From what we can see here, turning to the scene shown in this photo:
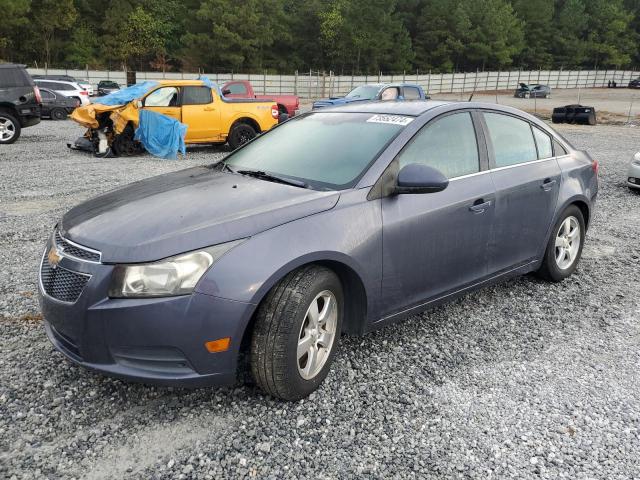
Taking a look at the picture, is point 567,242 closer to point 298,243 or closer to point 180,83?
point 298,243

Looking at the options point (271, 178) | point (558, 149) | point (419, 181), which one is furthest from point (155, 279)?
point (558, 149)

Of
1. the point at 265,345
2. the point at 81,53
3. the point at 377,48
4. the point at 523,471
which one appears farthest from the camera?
the point at 377,48

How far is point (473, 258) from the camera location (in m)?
3.74

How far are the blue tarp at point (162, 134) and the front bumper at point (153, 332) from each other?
32.3 ft

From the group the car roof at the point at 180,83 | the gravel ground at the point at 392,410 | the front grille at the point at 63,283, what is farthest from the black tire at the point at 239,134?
the front grille at the point at 63,283

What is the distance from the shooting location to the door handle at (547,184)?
430 cm

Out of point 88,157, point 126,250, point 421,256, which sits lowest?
point 88,157

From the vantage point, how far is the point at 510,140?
4.24m

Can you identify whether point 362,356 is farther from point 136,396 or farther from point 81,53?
point 81,53

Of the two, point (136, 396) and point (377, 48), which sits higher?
point (377, 48)

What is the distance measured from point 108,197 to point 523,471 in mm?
2688

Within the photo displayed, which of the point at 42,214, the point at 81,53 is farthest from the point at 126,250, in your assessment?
the point at 81,53

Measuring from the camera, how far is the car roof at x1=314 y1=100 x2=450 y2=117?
3742mm

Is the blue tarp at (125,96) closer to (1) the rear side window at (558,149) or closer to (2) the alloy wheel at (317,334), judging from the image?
(1) the rear side window at (558,149)
